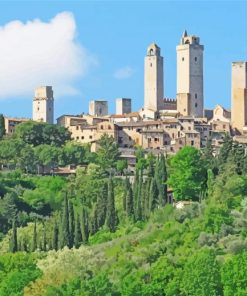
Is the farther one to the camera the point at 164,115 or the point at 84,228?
the point at 164,115

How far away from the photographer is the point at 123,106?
114125mm

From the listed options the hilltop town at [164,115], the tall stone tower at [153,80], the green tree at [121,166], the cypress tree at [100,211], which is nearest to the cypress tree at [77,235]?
the cypress tree at [100,211]

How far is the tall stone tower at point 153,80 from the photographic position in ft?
357

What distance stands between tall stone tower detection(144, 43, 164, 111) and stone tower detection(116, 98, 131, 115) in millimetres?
4027

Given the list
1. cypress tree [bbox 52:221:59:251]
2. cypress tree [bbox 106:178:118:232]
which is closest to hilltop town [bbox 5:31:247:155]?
cypress tree [bbox 106:178:118:232]

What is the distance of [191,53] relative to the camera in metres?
111

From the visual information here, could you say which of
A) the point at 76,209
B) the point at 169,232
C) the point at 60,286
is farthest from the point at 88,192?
the point at 60,286

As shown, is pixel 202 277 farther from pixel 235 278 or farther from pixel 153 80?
pixel 153 80

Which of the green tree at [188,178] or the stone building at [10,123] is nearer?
the green tree at [188,178]

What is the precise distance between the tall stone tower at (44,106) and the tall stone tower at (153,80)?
798 centimetres

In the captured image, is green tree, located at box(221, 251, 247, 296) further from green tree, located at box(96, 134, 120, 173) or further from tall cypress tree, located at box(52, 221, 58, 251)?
green tree, located at box(96, 134, 120, 173)

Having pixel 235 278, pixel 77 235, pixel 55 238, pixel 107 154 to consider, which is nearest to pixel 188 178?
pixel 77 235

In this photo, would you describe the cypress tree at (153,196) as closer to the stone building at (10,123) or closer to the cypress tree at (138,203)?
the cypress tree at (138,203)

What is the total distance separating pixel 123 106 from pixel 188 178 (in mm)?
39671
